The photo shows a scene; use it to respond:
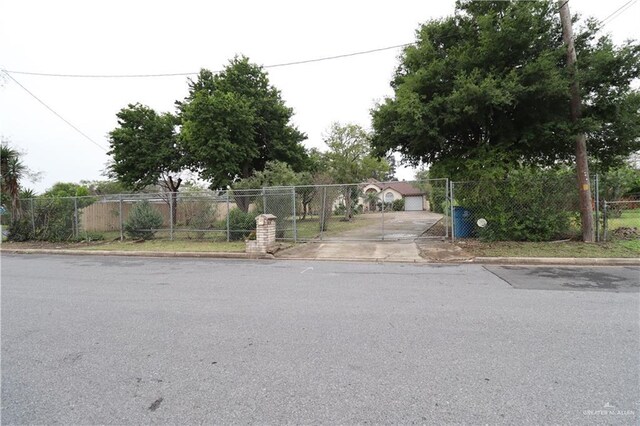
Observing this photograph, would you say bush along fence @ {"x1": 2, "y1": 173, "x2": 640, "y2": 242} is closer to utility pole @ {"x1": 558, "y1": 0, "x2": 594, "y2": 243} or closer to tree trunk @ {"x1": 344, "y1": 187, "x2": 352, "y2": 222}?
utility pole @ {"x1": 558, "y1": 0, "x2": 594, "y2": 243}

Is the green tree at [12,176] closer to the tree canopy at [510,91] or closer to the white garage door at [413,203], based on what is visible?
the tree canopy at [510,91]

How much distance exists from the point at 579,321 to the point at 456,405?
2.89 m

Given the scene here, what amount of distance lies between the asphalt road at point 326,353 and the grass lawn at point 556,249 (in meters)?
2.51

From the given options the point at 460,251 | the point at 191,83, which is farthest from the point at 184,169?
the point at 460,251

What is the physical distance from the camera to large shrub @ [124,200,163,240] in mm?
14695

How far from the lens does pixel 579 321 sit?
4.27 metres

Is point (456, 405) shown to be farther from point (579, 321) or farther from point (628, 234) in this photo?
point (628, 234)

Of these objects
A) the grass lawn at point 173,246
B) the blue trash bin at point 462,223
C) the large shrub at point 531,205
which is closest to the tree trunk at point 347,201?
the blue trash bin at point 462,223

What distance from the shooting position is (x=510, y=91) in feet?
30.3

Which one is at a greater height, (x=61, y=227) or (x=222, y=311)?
(x=61, y=227)

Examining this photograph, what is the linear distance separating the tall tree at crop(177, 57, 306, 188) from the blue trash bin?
12956 mm

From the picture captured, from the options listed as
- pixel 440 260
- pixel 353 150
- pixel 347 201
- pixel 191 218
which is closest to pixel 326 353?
pixel 440 260

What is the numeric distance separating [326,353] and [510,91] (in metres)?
9.17

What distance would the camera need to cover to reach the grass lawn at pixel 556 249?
348 inches
